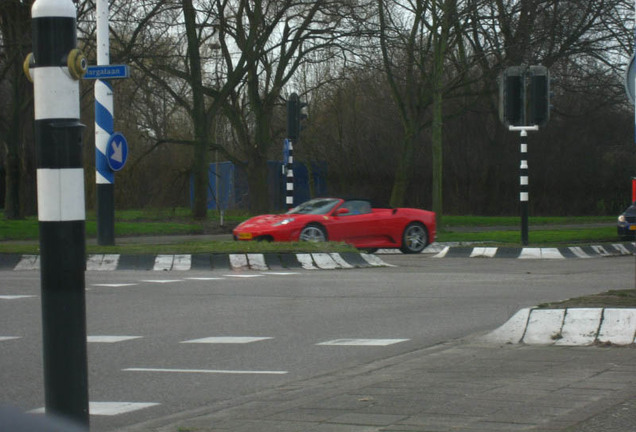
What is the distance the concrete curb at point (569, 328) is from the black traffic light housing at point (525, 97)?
1143cm

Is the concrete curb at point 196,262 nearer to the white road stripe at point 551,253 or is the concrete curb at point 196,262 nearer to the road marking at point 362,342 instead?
the white road stripe at point 551,253

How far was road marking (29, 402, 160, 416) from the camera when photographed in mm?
5684

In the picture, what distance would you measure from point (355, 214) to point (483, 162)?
24750mm

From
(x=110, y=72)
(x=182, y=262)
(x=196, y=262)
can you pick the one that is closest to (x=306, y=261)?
(x=196, y=262)

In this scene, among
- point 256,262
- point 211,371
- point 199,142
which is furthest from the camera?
point 199,142

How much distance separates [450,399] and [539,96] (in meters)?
14.2

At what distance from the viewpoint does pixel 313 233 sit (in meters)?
20.3

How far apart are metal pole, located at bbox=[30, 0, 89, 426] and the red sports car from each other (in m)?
15.8

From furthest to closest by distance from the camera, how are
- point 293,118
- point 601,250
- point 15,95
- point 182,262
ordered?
point 15,95
point 293,118
point 601,250
point 182,262

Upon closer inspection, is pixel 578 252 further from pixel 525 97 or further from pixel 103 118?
pixel 103 118

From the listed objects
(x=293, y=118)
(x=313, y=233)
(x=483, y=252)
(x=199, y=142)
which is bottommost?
(x=483, y=252)

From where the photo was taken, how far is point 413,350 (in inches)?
310

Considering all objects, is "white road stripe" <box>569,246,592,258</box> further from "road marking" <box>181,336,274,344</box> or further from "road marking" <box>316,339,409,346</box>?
"road marking" <box>181,336,274,344</box>

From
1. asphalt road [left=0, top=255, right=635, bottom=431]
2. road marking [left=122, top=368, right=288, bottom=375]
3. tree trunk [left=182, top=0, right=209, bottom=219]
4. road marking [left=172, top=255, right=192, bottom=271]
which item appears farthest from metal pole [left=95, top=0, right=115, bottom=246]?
tree trunk [left=182, top=0, right=209, bottom=219]
